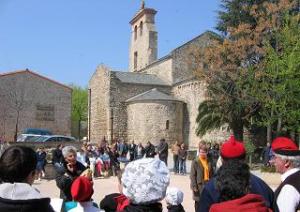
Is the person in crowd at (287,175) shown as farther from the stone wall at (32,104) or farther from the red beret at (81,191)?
the stone wall at (32,104)

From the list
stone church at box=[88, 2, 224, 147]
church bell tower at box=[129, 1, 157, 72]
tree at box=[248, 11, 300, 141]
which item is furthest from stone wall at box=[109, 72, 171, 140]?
A: tree at box=[248, 11, 300, 141]

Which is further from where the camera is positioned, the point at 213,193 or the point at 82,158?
the point at 82,158

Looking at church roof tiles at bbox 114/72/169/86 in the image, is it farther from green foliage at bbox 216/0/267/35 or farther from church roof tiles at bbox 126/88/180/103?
green foliage at bbox 216/0/267/35

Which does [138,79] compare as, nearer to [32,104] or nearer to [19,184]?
[32,104]

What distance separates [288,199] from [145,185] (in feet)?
4.91

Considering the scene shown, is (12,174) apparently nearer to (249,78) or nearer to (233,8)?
(249,78)

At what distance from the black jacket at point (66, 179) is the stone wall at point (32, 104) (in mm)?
39386

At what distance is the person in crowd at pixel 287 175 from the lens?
3670 millimetres

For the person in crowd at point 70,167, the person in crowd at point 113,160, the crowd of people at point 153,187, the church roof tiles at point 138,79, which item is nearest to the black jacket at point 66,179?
the person in crowd at point 70,167

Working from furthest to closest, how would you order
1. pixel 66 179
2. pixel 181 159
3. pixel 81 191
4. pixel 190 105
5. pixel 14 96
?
1. pixel 14 96
2. pixel 190 105
3. pixel 181 159
4. pixel 66 179
5. pixel 81 191

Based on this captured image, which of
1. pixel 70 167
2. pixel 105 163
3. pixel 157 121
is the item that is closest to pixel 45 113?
pixel 157 121

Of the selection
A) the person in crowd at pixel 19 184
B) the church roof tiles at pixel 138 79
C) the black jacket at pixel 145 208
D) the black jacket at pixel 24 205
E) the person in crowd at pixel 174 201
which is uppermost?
the church roof tiles at pixel 138 79

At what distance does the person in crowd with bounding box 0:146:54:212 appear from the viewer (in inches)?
105

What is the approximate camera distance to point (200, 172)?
23.7 feet
